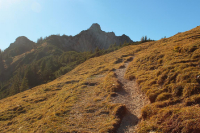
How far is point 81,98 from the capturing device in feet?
63.6

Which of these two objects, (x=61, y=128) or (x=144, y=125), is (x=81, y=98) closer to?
(x=61, y=128)

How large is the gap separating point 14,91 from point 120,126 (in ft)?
224

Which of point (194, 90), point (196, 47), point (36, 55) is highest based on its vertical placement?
point (36, 55)

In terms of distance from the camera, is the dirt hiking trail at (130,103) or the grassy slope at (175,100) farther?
the dirt hiking trail at (130,103)

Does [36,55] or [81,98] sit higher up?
[36,55]

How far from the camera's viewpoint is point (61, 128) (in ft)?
39.7

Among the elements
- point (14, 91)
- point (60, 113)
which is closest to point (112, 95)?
point (60, 113)

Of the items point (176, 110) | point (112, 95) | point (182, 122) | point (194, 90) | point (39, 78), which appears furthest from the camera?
point (39, 78)

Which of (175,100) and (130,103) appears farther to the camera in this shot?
(130,103)

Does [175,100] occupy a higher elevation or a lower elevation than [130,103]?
higher

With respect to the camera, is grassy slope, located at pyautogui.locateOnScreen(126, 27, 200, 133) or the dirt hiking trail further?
the dirt hiking trail

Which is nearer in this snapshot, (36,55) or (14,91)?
(14,91)

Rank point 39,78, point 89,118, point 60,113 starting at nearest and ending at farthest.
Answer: point 89,118 < point 60,113 < point 39,78

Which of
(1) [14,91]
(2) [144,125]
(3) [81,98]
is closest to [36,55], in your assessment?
(1) [14,91]
